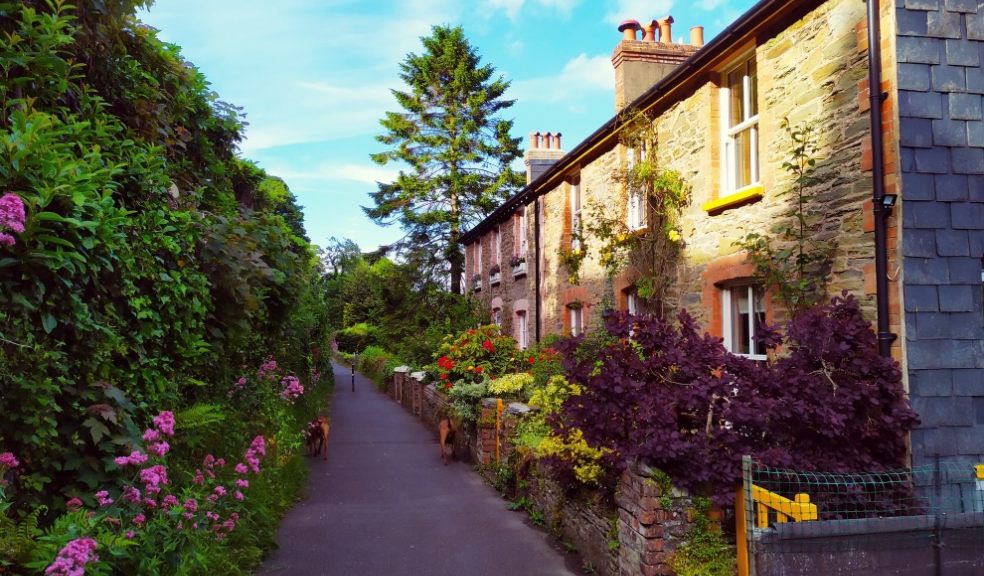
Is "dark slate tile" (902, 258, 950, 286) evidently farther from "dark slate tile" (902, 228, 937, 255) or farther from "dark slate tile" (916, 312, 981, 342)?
"dark slate tile" (916, 312, 981, 342)

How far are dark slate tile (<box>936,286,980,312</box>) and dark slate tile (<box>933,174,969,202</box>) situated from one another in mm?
846

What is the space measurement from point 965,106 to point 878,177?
3.96 feet

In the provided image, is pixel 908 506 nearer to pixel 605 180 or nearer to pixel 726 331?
pixel 726 331

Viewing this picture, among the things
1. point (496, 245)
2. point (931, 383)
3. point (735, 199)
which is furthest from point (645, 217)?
point (496, 245)

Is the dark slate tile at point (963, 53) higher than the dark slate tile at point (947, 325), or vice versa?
the dark slate tile at point (963, 53)

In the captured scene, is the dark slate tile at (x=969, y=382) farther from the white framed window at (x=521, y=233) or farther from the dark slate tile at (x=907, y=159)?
the white framed window at (x=521, y=233)

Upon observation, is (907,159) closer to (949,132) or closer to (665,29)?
(949,132)

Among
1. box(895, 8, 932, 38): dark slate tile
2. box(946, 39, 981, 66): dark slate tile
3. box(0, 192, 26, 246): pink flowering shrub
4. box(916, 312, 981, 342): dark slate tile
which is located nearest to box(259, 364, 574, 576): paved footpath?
box(916, 312, 981, 342): dark slate tile

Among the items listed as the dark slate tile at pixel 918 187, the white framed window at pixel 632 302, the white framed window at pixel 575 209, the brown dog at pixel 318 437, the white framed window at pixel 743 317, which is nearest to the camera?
the dark slate tile at pixel 918 187

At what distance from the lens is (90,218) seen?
11.9ft

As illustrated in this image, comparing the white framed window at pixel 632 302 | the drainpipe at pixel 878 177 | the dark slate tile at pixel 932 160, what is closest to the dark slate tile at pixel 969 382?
the drainpipe at pixel 878 177

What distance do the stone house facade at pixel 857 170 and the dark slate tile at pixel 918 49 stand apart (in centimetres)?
1

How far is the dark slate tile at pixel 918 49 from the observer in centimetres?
632

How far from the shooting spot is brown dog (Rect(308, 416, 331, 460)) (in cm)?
1201
